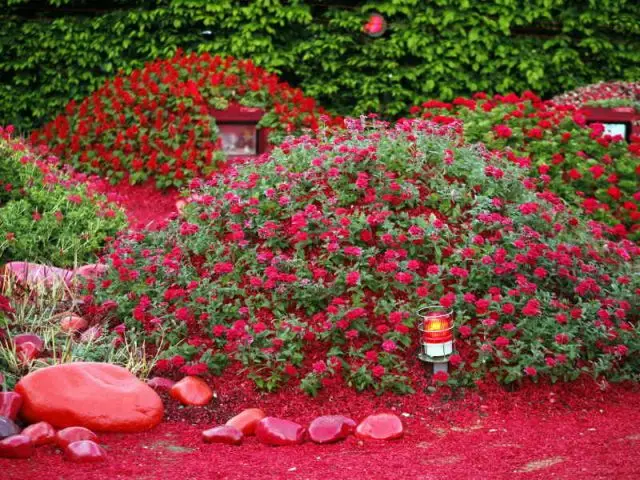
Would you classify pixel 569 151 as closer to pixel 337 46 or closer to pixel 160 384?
pixel 337 46

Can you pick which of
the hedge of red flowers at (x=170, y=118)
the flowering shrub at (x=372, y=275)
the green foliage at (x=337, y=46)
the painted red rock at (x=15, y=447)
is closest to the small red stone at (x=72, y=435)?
the painted red rock at (x=15, y=447)

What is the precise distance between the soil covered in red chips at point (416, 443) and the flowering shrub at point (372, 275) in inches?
4.4

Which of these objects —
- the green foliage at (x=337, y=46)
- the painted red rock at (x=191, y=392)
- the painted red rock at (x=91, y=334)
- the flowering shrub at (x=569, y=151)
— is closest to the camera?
the painted red rock at (x=191, y=392)

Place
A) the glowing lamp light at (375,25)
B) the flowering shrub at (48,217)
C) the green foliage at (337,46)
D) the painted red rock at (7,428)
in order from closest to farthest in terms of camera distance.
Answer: the painted red rock at (7,428) → the flowering shrub at (48,217) → the green foliage at (337,46) → the glowing lamp light at (375,25)

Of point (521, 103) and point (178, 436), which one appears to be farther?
point (521, 103)

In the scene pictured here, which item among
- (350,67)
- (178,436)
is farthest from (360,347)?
(350,67)

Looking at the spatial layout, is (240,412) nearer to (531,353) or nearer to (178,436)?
(178,436)

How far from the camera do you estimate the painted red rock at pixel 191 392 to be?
434 centimetres

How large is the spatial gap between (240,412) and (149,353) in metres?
0.78

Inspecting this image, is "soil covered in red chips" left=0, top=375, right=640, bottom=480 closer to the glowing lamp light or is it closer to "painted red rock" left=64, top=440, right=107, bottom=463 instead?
"painted red rock" left=64, top=440, right=107, bottom=463

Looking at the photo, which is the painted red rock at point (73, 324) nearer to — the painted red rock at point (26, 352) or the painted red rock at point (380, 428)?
the painted red rock at point (26, 352)

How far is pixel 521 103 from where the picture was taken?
7688 millimetres

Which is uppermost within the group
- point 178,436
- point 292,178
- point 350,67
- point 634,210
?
point 350,67

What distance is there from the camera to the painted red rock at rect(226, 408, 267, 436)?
4062mm
